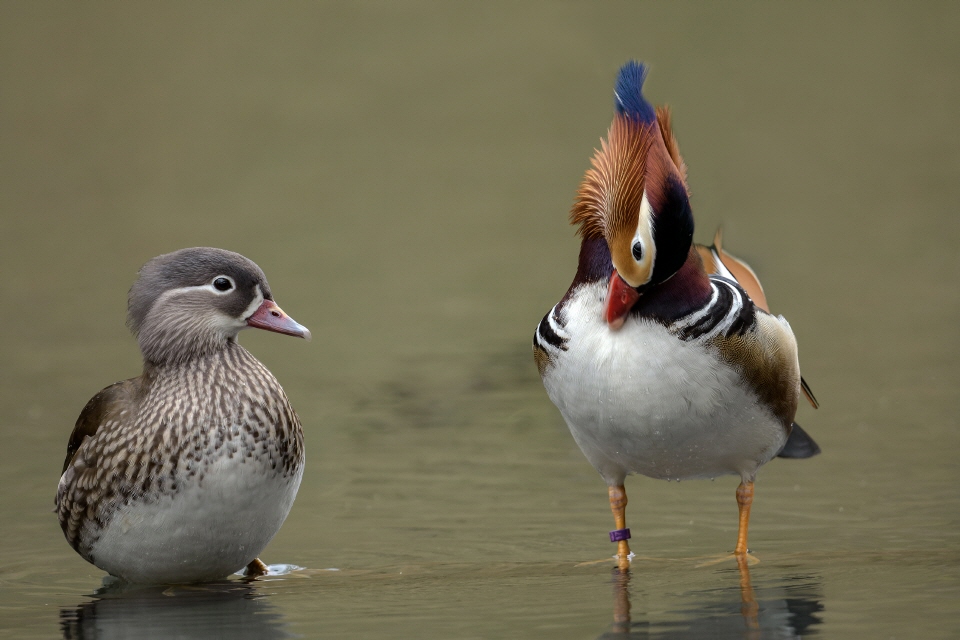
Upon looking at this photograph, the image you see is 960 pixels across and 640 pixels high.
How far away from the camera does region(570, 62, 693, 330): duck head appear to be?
164 inches

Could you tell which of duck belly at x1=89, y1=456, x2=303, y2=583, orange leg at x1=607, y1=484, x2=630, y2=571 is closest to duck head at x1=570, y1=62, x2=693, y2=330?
orange leg at x1=607, y1=484, x2=630, y2=571

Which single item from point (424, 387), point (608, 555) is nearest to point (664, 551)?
point (608, 555)

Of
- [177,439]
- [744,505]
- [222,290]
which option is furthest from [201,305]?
[744,505]

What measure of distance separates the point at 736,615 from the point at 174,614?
1.69 m

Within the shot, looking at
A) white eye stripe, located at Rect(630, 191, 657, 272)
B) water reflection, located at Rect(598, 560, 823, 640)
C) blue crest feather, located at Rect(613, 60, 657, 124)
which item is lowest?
water reflection, located at Rect(598, 560, 823, 640)

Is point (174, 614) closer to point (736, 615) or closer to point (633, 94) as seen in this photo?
point (736, 615)

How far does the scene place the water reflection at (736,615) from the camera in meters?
3.77

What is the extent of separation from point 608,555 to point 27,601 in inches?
75.5

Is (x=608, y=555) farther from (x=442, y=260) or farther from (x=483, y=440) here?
(x=442, y=260)

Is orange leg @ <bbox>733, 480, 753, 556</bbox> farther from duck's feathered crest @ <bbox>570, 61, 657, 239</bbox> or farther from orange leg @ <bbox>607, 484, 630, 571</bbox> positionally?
duck's feathered crest @ <bbox>570, 61, 657, 239</bbox>

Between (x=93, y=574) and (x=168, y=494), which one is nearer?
(x=168, y=494)

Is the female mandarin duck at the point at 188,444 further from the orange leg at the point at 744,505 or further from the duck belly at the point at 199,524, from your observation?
the orange leg at the point at 744,505

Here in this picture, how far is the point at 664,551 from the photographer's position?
4789 mm

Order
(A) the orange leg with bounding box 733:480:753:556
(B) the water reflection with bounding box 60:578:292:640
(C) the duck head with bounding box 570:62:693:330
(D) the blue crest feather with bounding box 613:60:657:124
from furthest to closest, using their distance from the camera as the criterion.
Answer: (A) the orange leg with bounding box 733:480:753:556
(D) the blue crest feather with bounding box 613:60:657:124
(C) the duck head with bounding box 570:62:693:330
(B) the water reflection with bounding box 60:578:292:640
